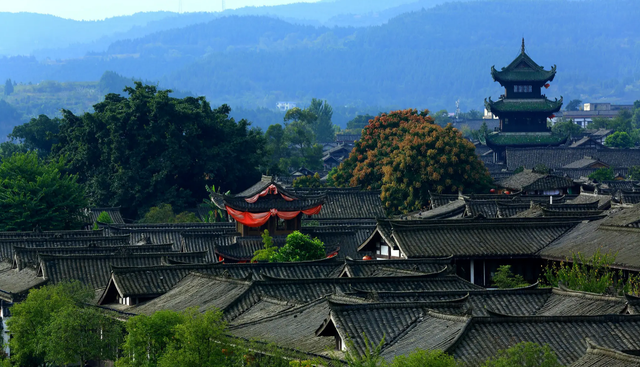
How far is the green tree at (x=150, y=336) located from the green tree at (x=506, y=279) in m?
16.9

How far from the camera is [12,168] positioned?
78.8 metres

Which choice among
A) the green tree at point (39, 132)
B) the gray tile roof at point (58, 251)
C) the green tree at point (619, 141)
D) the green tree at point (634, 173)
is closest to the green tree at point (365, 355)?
the gray tile roof at point (58, 251)

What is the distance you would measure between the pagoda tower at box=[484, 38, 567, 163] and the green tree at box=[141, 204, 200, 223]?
48861mm

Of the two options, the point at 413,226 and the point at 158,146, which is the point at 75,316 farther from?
the point at 158,146

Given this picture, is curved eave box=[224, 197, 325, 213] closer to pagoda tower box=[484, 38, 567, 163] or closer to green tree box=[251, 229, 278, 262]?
green tree box=[251, 229, 278, 262]

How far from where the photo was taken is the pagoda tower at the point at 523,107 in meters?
126

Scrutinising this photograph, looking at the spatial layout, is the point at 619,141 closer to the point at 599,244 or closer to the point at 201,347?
the point at 599,244

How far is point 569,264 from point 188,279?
15340 millimetres

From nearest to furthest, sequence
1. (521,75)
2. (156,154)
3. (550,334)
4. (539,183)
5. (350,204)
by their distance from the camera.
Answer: (550,334)
(350,204)
(539,183)
(156,154)
(521,75)

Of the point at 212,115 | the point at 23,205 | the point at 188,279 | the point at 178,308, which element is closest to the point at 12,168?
the point at 23,205

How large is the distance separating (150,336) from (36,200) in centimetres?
4357

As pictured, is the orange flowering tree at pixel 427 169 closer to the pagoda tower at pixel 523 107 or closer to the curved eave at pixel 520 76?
the curved eave at pixel 520 76

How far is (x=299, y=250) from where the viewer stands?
53281mm

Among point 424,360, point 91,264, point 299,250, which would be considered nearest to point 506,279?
point 299,250
